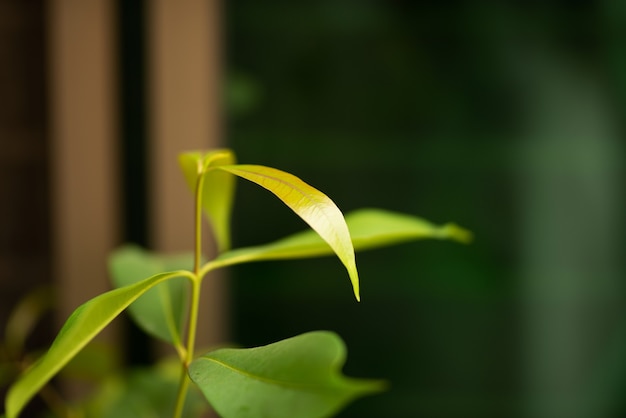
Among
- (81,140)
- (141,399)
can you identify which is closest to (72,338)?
(141,399)

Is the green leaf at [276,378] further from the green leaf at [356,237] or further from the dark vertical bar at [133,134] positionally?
the dark vertical bar at [133,134]

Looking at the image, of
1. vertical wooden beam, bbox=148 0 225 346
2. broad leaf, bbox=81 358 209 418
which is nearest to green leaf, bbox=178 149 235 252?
broad leaf, bbox=81 358 209 418

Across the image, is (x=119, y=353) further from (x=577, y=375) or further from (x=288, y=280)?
(x=577, y=375)

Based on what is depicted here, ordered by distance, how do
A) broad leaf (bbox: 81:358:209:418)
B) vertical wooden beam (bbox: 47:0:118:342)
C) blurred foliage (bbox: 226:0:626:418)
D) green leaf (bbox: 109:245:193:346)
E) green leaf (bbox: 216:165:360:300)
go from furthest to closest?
blurred foliage (bbox: 226:0:626:418) → vertical wooden beam (bbox: 47:0:118:342) → broad leaf (bbox: 81:358:209:418) → green leaf (bbox: 109:245:193:346) → green leaf (bbox: 216:165:360:300)

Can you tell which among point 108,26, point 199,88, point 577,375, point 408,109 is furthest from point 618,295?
point 108,26

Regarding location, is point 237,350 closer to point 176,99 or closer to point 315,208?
point 315,208

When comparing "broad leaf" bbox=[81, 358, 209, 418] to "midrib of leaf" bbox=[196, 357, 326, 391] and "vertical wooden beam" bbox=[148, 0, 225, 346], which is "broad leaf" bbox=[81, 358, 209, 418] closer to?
"midrib of leaf" bbox=[196, 357, 326, 391]

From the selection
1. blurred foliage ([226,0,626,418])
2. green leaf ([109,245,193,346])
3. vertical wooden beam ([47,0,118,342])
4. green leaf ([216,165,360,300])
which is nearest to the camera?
green leaf ([216,165,360,300])
